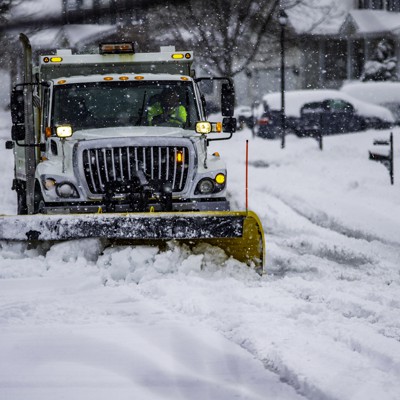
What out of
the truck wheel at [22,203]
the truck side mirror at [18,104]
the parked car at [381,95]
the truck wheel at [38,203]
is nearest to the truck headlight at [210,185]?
the truck wheel at [38,203]

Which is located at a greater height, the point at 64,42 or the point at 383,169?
the point at 64,42

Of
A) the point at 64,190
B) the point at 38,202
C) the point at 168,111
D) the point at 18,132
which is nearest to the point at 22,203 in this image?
the point at 18,132

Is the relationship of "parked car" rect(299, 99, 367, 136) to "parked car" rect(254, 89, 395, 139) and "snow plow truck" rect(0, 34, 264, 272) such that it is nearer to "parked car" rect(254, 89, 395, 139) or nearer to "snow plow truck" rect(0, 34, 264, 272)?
"parked car" rect(254, 89, 395, 139)

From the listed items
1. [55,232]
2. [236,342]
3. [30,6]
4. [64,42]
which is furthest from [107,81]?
[64,42]

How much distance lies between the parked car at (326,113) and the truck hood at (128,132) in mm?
19396

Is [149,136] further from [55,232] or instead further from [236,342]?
[236,342]

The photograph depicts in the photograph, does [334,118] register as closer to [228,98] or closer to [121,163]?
[228,98]

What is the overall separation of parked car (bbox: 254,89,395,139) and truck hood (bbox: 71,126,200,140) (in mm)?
19396

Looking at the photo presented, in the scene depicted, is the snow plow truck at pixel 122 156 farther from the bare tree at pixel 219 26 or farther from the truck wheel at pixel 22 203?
the bare tree at pixel 219 26

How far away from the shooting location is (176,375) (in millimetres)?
4484

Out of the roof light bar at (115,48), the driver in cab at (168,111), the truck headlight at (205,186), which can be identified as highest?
the roof light bar at (115,48)

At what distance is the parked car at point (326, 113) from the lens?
95.0 feet

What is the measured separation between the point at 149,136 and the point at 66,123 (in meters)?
1.23

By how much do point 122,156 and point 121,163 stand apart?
2.8 inches
